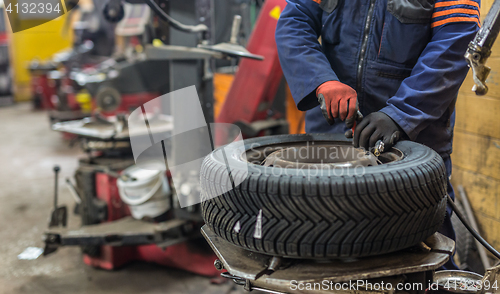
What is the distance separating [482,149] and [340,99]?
1070 mm

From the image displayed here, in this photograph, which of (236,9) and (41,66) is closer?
(236,9)

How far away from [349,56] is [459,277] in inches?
29.7

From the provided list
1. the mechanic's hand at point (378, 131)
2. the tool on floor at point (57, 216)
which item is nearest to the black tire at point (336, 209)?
the mechanic's hand at point (378, 131)

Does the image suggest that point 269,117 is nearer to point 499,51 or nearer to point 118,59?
point 499,51

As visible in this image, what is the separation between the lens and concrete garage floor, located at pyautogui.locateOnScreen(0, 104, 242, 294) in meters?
2.28

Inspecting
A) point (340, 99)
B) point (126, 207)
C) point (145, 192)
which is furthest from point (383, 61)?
point (126, 207)

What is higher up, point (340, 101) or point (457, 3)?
point (457, 3)

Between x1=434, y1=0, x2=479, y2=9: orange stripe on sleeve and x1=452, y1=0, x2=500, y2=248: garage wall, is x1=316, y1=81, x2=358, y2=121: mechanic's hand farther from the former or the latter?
x1=452, y1=0, x2=500, y2=248: garage wall

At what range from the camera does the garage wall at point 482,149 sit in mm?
1799

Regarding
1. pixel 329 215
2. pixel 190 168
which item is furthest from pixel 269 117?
pixel 329 215

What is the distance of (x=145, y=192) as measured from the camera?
91.1 inches

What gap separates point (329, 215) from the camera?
2.91ft

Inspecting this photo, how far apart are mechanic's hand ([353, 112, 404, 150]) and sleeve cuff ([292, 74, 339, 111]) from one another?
0.17 metres

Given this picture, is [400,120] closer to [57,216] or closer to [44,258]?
[57,216]
